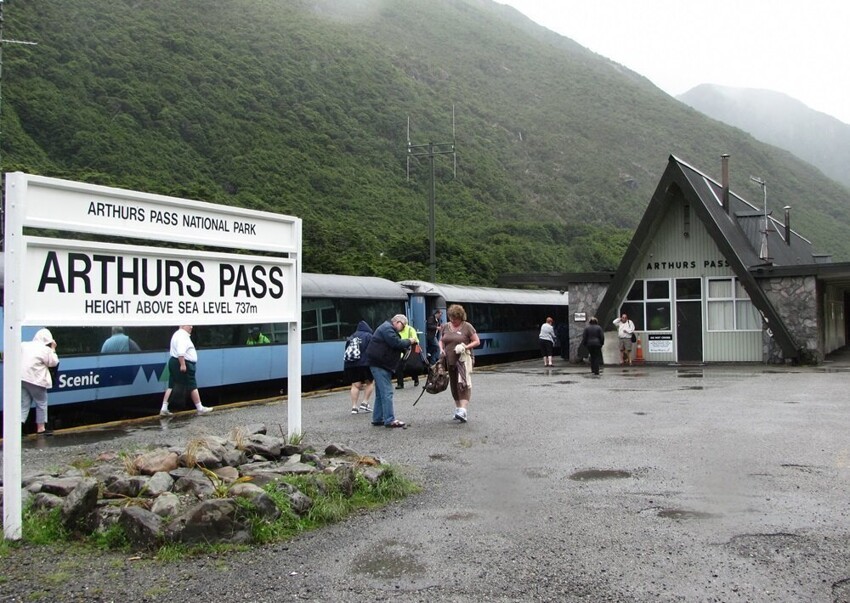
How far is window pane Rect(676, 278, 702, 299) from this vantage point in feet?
82.3

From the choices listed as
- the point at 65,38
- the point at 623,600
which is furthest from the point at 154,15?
the point at 623,600

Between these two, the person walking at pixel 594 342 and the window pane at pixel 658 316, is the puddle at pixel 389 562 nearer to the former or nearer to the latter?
the person walking at pixel 594 342

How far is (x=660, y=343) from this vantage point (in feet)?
83.3

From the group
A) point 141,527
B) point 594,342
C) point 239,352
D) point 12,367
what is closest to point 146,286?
point 12,367

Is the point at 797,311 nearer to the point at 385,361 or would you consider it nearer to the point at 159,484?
the point at 385,361

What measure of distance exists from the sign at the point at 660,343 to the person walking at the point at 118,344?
54.7 feet

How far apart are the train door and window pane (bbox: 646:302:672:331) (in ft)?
1.01

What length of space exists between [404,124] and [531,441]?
73.7m

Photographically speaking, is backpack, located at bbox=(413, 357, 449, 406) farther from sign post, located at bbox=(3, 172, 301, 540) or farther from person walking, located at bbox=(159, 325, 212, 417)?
person walking, located at bbox=(159, 325, 212, 417)

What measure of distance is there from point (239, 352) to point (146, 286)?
374 inches

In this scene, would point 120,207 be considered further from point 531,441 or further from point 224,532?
point 531,441

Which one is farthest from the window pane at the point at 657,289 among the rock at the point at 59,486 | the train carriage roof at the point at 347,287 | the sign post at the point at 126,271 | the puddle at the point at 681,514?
the rock at the point at 59,486

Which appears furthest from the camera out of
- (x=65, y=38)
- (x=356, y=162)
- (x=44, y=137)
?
(x=356, y=162)

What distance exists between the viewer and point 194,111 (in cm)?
6353
